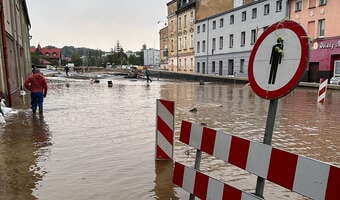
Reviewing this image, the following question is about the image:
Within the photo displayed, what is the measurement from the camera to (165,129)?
6117mm

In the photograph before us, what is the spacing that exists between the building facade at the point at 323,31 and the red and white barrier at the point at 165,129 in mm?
27719

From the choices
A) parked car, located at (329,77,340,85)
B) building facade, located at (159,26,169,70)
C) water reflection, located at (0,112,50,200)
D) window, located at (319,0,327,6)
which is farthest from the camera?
building facade, located at (159,26,169,70)

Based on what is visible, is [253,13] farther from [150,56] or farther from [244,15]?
[150,56]

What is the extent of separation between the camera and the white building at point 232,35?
40.7 meters

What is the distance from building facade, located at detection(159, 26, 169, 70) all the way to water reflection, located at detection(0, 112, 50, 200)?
6618 cm

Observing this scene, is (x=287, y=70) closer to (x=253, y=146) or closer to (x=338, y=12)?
(x=253, y=146)

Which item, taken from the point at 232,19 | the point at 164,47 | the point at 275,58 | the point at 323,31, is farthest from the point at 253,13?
the point at 275,58

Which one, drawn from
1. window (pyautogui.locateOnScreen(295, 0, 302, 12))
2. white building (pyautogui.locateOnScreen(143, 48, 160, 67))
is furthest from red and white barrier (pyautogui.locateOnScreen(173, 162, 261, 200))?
white building (pyautogui.locateOnScreen(143, 48, 160, 67))

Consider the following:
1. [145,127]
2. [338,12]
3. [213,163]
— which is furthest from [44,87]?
[338,12]

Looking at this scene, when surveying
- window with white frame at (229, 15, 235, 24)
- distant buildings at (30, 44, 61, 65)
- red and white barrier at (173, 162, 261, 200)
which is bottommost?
red and white barrier at (173, 162, 261, 200)

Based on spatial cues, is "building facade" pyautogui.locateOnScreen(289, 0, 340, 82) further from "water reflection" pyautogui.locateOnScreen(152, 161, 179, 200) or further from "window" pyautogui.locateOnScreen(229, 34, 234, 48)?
"water reflection" pyautogui.locateOnScreen(152, 161, 179, 200)

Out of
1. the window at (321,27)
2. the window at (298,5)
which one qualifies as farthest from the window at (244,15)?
the window at (321,27)

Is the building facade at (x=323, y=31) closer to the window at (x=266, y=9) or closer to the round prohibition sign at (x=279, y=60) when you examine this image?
the window at (x=266, y=9)

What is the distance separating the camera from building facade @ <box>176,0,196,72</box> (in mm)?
61750
